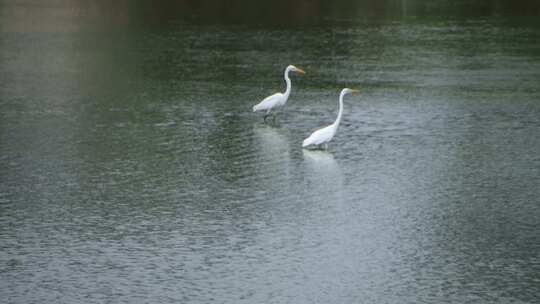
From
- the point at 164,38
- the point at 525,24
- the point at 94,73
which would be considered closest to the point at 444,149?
the point at 94,73

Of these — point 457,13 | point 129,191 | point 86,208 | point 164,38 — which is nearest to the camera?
point 86,208

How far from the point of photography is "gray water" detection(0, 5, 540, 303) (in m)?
11.6

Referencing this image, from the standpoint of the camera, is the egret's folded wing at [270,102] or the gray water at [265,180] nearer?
the gray water at [265,180]

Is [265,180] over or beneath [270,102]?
beneath

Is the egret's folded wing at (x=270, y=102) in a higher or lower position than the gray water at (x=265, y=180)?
higher

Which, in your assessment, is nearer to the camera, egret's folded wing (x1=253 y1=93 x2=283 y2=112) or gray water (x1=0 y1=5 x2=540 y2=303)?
gray water (x1=0 y1=5 x2=540 y2=303)

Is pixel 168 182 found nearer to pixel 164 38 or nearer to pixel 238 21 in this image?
pixel 164 38

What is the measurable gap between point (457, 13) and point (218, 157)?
91.8 feet

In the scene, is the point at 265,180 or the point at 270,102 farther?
the point at 270,102

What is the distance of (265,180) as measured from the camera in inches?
634

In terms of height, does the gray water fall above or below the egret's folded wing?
below

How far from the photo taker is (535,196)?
15023 millimetres

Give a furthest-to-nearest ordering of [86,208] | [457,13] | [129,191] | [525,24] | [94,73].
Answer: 1. [457,13]
2. [525,24]
3. [94,73]
4. [129,191]
5. [86,208]

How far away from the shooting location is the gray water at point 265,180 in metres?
11.6
